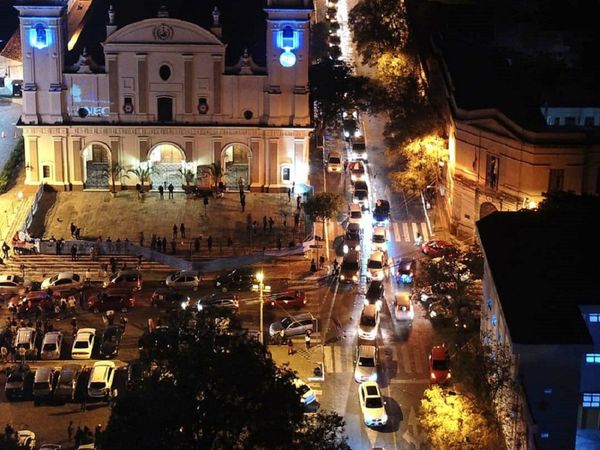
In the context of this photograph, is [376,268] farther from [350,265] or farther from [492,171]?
A: [492,171]

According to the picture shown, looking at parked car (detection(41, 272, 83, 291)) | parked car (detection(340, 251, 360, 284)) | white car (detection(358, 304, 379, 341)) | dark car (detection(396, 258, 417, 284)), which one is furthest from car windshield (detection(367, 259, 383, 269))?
parked car (detection(41, 272, 83, 291))

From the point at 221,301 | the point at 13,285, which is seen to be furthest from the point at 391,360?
the point at 13,285

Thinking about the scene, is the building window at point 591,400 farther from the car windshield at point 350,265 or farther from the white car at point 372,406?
the car windshield at point 350,265

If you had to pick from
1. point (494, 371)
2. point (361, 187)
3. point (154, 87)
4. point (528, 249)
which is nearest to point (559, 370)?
point (494, 371)

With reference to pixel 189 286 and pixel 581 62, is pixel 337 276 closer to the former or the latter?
pixel 189 286

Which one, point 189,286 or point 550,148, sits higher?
point 550,148

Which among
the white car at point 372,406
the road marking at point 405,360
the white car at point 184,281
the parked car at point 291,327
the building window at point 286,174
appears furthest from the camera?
the building window at point 286,174

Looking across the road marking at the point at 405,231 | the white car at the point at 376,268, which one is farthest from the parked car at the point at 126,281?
the road marking at the point at 405,231
